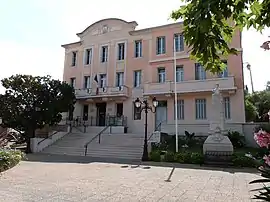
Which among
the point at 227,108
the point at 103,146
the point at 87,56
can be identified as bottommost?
the point at 103,146

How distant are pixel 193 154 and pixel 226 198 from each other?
8090mm

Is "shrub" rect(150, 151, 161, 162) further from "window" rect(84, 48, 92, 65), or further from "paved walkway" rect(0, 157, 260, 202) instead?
"window" rect(84, 48, 92, 65)

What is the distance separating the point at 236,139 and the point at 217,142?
5.71 m

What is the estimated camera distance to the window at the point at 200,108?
872 inches

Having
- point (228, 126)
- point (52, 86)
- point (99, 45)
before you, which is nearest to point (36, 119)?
point (52, 86)

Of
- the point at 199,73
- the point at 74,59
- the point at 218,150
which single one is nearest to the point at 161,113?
the point at 199,73

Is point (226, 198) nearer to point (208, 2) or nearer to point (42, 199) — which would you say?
point (42, 199)

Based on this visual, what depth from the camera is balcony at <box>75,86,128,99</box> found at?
24938mm

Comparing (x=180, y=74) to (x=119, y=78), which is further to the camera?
(x=119, y=78)

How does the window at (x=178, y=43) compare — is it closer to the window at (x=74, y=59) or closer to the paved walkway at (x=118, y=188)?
the window at (x=74, y=59)

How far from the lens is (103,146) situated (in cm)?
1950

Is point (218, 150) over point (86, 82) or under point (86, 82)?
under

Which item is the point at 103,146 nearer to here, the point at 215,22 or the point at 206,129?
the point at 206,129

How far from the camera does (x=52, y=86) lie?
2264cm
